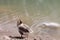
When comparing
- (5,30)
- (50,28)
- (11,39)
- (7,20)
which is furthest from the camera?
(7,20)

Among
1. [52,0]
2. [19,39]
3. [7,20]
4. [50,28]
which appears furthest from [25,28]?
[52,0]

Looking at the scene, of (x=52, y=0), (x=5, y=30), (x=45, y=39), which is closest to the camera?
(x=45, y=39)

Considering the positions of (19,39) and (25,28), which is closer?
(19,39)

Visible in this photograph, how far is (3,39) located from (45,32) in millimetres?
1140

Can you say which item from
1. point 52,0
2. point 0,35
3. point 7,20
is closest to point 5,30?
point 0,35

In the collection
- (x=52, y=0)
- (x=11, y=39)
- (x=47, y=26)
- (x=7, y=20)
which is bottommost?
(x=11, y=39)

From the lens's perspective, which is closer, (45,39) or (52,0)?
(45,39)

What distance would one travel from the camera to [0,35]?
3.62m

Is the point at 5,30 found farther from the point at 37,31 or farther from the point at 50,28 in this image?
the point at 50,28

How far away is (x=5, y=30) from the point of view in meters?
4.14

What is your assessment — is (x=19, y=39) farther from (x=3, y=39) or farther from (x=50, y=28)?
(x=50, y=28)

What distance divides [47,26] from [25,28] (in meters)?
1.06

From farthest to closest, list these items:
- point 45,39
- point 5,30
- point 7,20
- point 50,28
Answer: point 7,20, point 50,28, point 5,30, point 45,39

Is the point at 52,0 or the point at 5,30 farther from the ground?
the point at 52,0
